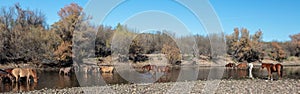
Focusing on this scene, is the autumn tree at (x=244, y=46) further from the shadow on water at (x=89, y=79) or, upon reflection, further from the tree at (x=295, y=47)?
the shadow on water at (x=89, y=79)

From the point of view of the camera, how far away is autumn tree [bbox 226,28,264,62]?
6134cm

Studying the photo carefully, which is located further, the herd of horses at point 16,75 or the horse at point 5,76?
the herd of horses at point 16,75

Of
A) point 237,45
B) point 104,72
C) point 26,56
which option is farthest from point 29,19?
point 237,45

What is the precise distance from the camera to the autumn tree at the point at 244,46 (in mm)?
61344

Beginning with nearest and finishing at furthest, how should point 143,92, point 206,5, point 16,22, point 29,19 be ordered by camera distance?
1. point 206,5
2. point 143,92
3. point 16,22
4. point 29,19

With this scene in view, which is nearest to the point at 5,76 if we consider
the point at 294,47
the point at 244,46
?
the point at 244,46

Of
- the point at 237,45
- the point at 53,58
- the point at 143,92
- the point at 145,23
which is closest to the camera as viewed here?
the point at 143,92

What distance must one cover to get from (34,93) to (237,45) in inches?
2087

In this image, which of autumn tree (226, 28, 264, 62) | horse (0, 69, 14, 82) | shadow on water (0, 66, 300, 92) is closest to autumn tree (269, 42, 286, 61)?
autumn tree (226, 28, 264, 62)

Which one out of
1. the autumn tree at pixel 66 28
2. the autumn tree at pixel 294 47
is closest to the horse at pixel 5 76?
the autumn tree at pixel 66 28

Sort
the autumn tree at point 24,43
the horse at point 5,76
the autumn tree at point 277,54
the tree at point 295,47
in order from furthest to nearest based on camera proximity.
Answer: the tree at point 295,47, the autumn tree at point 277,54, the autumn tree at point 24,43, the horse at point 5,76

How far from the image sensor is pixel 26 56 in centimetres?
4366

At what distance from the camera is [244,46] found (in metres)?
62.9

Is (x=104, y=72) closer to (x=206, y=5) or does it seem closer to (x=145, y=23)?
(x=145, y=23)
